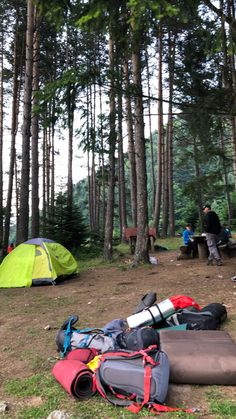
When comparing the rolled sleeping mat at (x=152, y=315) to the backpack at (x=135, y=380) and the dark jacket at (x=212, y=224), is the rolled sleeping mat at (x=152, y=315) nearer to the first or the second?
the backpack at (x=135, y=380)

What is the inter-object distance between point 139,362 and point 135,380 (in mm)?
167

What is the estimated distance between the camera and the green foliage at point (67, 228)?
15.5 m

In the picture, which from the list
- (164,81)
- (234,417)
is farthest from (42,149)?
(234,417)

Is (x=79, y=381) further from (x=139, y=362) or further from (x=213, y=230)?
(x=213, y=230)

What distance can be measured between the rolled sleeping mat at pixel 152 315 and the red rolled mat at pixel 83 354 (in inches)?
29.9

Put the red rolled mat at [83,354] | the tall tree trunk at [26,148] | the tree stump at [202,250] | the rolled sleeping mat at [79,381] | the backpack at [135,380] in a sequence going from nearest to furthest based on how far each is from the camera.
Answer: the backpack at [135,380] → the rolled sleeping mat at [79,381] → the red rolled mat at [83,354] → the tree stump at [202,250] → the tall tree trunk at [26,148]

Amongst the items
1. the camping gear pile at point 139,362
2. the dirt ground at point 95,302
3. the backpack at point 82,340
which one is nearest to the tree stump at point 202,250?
the dirt ground at point 95,302

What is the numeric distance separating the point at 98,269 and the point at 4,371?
7264 millimetres

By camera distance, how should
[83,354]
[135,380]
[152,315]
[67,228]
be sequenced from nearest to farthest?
1. [135,380]
2. [83,354]
3. [152,315]
4. [67,228]

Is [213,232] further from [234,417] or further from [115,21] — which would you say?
[234,417]

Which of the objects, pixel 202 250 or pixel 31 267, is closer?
pixel 31 267

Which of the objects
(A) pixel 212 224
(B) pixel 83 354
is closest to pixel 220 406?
(B) pixel 83 354

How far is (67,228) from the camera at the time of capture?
615 inches

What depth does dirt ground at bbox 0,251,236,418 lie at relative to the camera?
4023mm
